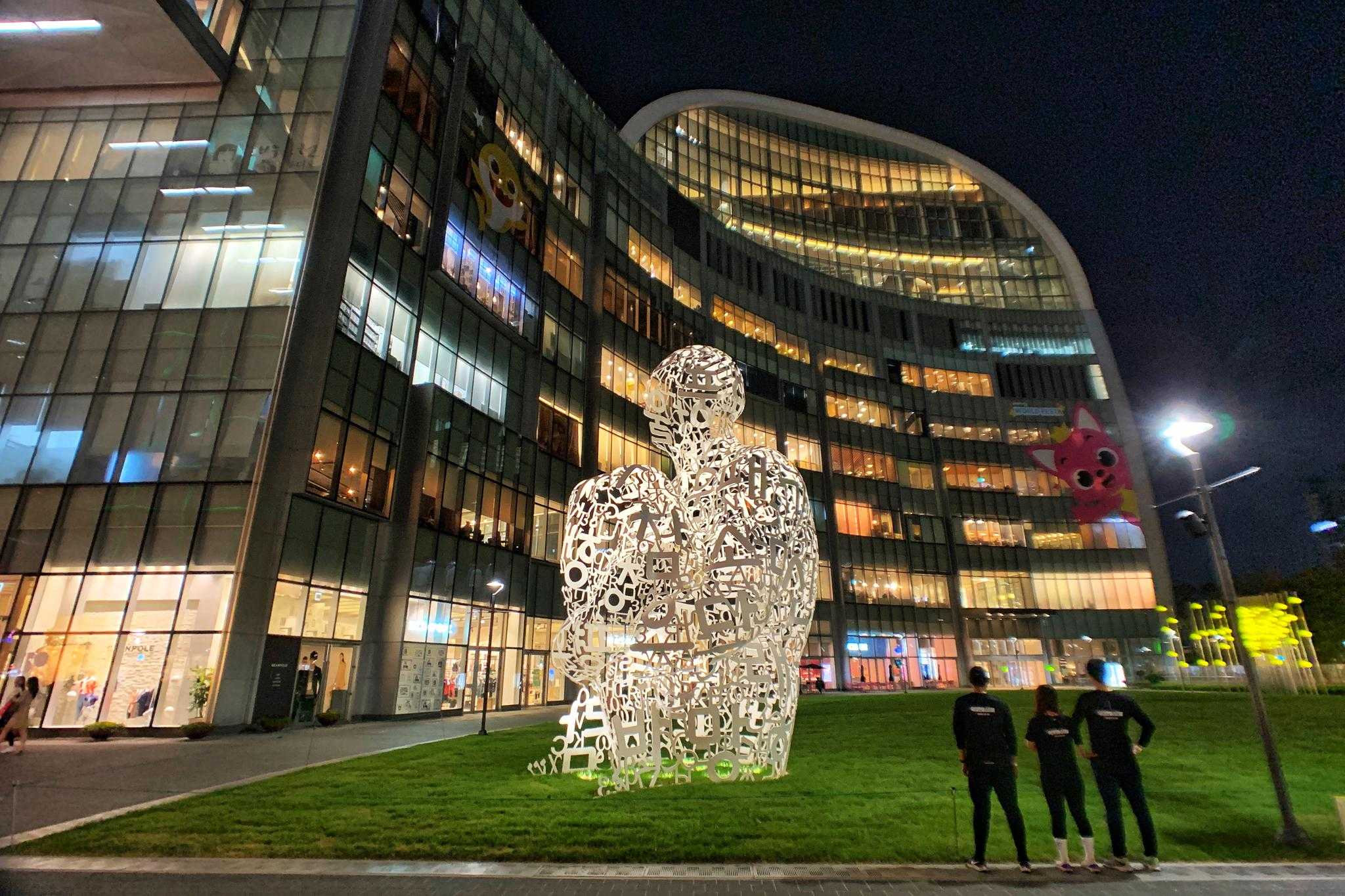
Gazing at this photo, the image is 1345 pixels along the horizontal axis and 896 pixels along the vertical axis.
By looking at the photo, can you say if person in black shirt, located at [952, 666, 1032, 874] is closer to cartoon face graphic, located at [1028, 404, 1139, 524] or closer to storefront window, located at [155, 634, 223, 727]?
storefront window, located at [155, 634, 223, 727]

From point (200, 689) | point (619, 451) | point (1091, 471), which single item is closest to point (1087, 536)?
point (1091, 471)

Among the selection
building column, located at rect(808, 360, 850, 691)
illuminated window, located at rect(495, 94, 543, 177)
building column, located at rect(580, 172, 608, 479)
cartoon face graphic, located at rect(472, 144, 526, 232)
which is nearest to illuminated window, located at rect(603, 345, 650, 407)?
building column, located at rect(580, 172, 608, 479)

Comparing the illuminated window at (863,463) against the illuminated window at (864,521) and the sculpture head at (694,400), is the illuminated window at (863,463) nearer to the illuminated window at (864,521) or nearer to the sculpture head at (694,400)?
the illuminated window at (864,521)

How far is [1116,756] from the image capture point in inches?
241

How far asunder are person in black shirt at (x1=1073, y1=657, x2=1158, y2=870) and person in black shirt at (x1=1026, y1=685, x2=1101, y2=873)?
Result: 20cm

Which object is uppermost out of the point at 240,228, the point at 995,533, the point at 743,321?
the point at 743,321

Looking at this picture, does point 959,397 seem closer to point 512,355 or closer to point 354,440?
point 512,355

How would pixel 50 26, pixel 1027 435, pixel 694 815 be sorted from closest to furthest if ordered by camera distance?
pixel 694 815, pixel 50 26, pixel 1027 435

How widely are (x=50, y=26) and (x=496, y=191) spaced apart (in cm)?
1713

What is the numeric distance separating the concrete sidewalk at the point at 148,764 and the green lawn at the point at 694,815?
1085 mm

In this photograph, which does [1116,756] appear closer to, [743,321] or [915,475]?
[743,321]

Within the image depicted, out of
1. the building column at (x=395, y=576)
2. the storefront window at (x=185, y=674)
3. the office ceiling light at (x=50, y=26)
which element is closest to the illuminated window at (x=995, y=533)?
the building column at (x=395, y=576)

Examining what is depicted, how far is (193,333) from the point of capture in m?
20.8

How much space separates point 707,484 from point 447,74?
27.1m
